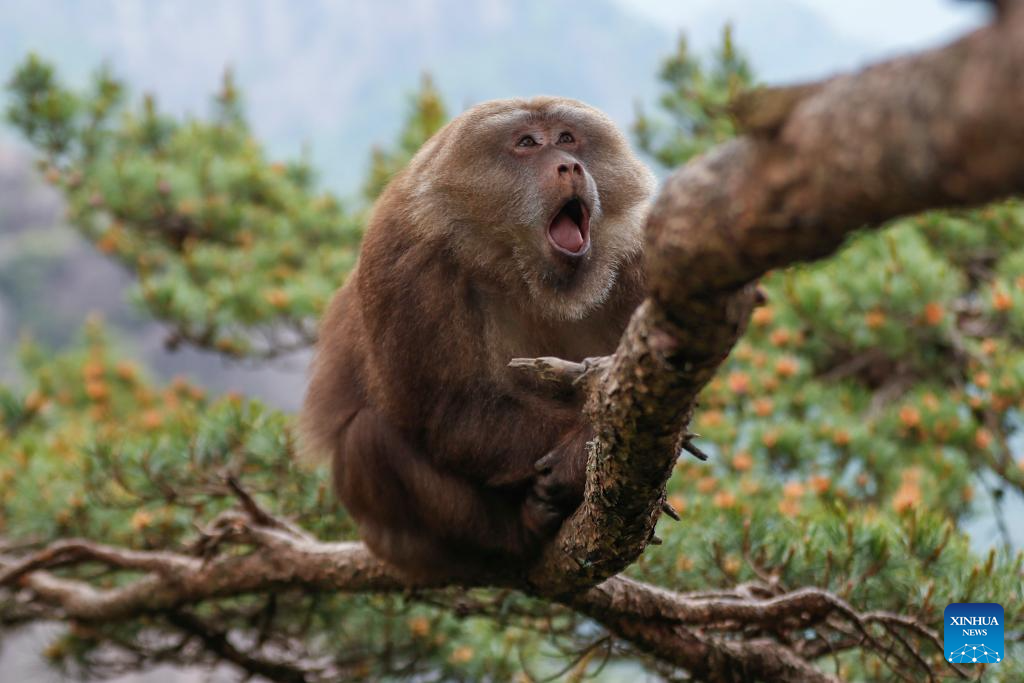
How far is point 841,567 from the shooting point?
9.48ft

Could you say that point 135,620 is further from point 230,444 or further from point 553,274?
point 553,274

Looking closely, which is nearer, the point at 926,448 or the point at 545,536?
the point at 545,536

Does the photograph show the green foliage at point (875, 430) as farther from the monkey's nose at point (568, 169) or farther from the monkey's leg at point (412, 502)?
the monkey's nose at point (568, 169)

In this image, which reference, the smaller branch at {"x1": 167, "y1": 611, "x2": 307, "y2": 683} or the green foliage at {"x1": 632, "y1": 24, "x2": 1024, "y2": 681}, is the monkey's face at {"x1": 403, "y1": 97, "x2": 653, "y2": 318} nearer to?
the green foliage at {"x1": 632, "y1": 24, "x2": 1024, "y2": 681}

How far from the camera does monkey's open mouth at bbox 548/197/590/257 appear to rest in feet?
9.23

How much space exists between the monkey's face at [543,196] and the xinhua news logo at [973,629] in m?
1.33

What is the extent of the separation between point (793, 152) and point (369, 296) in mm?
1977

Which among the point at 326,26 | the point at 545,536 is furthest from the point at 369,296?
the point at 326,26

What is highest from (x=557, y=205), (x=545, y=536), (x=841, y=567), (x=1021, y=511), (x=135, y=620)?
(x=557, y=205)

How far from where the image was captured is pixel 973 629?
2705mm

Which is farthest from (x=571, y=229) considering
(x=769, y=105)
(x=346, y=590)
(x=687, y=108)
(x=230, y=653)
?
(x=687, y=108)

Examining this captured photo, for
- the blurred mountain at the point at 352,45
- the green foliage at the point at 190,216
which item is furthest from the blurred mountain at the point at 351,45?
the green foliage at the point at 190,216

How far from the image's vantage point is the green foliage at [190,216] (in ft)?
19.0

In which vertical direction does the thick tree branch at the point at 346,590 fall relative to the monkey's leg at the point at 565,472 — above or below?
below
